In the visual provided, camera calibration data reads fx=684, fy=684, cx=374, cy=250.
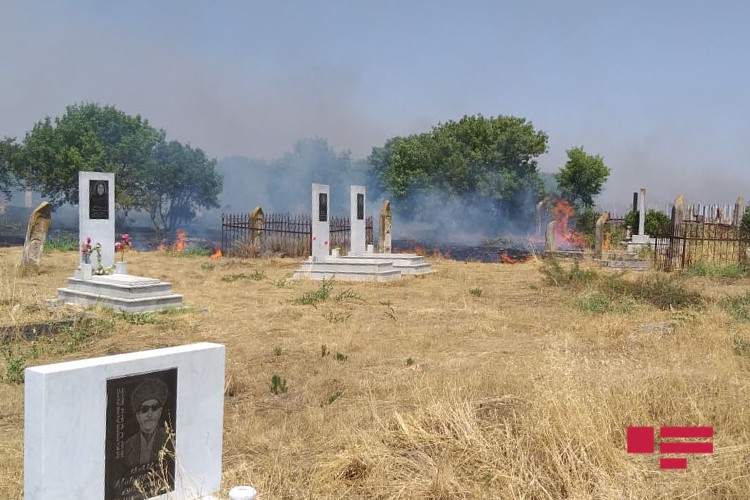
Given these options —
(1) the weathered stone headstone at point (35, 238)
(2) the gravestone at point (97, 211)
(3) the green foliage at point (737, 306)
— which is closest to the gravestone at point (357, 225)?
(1) the weathered stone headstone at point (35, 238)

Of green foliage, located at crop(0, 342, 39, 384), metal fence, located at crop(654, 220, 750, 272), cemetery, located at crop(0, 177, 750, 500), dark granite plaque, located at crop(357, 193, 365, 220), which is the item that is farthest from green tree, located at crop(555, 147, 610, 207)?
green foliage, located at crop(0, 342, 39, 384)

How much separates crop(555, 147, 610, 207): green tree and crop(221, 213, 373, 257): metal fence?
18.8m

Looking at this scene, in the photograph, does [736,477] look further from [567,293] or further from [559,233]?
[559,233]

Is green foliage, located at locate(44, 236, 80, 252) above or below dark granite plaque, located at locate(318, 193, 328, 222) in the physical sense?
below

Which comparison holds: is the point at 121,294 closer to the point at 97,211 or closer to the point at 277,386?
the point at 97,211

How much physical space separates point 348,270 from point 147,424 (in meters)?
14.3

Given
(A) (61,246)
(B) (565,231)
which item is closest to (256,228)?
(A) (61,246)

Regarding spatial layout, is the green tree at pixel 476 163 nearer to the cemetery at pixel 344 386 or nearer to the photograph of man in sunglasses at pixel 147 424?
the cemetery at pixel 344 386

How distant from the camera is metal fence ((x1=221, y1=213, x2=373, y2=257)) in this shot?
2584cm

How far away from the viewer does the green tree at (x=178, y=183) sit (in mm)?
36506

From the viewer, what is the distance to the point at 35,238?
1723 centimetres

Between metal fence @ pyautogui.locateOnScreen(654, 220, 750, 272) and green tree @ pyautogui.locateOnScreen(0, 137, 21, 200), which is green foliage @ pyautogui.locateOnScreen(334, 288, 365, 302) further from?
green tree @ pyautogui.locateOnScreen(0, 137, 21, 200)

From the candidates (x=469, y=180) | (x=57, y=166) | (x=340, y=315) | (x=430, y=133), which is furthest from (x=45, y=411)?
(x=430, y=133)

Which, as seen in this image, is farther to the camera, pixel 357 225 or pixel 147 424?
pixel 357 225
